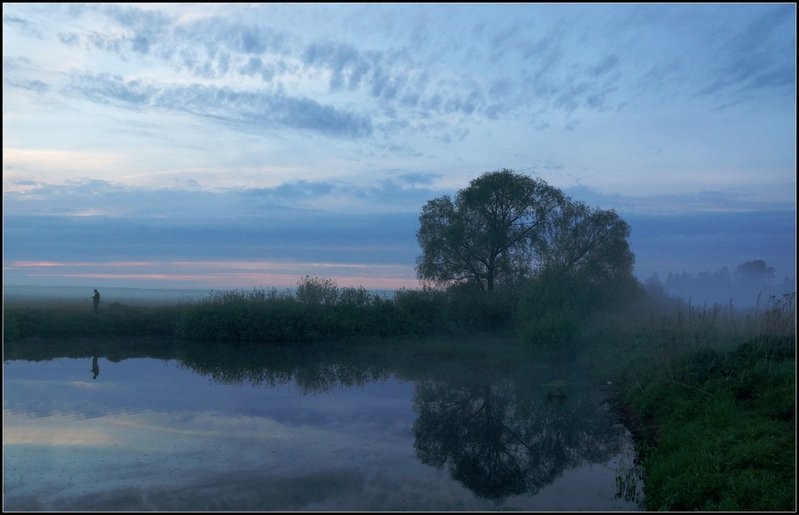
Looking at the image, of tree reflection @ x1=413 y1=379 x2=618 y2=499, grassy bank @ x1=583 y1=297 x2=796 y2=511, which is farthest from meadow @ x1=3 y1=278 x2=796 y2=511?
tree reflection @ x1=413 y1=379 x2=618 y2=499

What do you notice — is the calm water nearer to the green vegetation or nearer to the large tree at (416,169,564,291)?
the green vegetation

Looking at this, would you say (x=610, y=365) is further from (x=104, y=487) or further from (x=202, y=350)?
(x=202, y=350)

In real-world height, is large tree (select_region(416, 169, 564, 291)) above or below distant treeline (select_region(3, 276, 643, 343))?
above

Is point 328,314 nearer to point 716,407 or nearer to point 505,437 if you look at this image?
point 505,437

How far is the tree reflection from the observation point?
1080 cm

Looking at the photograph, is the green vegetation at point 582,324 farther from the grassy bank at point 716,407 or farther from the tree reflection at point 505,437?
the tree reflection at point 505,437

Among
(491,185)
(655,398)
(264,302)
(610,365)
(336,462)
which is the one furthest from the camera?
(491,185)

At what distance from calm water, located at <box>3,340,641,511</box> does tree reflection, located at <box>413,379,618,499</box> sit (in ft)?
0.16

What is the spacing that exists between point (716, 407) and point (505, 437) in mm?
4435

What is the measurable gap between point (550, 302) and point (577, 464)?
15.5 metres

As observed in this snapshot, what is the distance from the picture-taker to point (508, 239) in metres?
37.8

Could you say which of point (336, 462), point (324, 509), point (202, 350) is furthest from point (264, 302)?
point (324, 509)

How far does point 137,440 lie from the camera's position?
12.2 metres

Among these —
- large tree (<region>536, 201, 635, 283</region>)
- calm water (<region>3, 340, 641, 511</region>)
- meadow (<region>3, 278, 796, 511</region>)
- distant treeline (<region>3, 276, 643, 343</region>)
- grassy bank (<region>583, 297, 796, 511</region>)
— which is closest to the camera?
grassy bank (<region>583, 297, 796, 511</region>)
